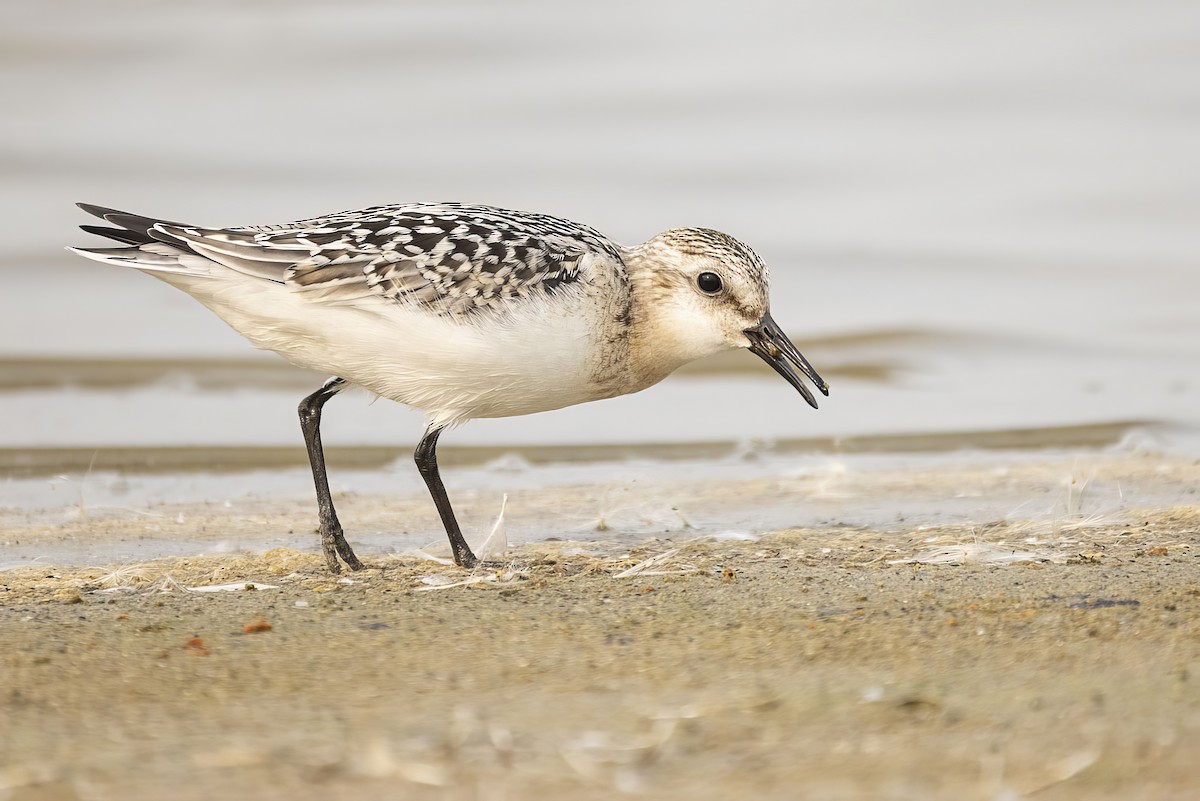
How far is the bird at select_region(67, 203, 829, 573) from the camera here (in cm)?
573

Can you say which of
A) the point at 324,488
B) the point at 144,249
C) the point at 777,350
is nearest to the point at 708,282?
the point at 777,350

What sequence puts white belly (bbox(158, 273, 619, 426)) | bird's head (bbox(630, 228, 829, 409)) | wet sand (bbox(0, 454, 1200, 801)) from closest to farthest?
wet sand (bbox(0, 454, 1200, 801)) → white belly (bbox(158, 273, 619, 426)) → bird's head (bbox(630, 228, 829, 409))

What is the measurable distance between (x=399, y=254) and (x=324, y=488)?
1.04m

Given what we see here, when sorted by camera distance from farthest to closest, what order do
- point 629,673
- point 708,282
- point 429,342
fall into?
1. point 708,282
2. point 429,342
3. point 629,673

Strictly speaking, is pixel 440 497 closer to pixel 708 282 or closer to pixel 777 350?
pixel 708 282

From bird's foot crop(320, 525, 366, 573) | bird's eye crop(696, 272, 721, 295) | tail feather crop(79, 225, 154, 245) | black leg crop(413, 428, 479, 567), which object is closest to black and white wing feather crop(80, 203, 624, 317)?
tail feather crop(79, 225, 154, 245)

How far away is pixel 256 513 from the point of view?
7520 millimetres

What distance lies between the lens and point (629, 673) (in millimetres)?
4270

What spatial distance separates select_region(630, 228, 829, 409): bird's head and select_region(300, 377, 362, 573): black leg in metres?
1.30

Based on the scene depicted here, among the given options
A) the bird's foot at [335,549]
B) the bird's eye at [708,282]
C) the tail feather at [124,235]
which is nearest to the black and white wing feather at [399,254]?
the tail feather at [124,235]

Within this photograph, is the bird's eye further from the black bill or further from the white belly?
the white belly

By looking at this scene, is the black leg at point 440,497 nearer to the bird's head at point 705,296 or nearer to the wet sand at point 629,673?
the wet sand at point 629,673

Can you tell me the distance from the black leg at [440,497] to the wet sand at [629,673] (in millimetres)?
142

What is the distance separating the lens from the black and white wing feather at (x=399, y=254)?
573 centimetres
